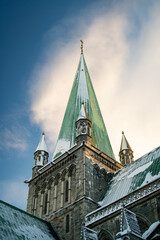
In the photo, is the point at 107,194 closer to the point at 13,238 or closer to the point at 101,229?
the point at 101,229

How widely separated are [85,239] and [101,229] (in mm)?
2862

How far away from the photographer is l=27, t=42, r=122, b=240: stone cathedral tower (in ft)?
74.0

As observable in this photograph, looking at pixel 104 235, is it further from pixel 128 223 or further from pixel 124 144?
pixel 124 144

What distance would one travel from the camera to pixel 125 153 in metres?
30.7

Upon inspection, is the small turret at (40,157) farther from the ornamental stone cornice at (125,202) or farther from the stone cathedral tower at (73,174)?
the ornamental stone cornice at (125,202)

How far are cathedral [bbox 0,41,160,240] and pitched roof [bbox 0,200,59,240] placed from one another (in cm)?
65

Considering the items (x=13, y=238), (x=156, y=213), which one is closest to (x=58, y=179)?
(x=13, y=238)

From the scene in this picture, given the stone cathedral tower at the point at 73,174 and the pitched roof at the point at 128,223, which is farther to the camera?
the stone cathedral tower at the point at 73,174

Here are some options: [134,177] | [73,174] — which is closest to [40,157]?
[73,174]

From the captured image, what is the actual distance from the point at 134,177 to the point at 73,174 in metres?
5.16

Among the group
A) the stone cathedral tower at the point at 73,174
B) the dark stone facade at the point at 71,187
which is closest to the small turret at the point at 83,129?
the stone cathedral tower at the point at 73,174

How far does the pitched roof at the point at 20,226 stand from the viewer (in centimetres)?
1827

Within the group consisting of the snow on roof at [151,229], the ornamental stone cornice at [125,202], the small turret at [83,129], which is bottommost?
the snow on roof at [151,229]

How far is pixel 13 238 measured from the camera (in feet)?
58.3
